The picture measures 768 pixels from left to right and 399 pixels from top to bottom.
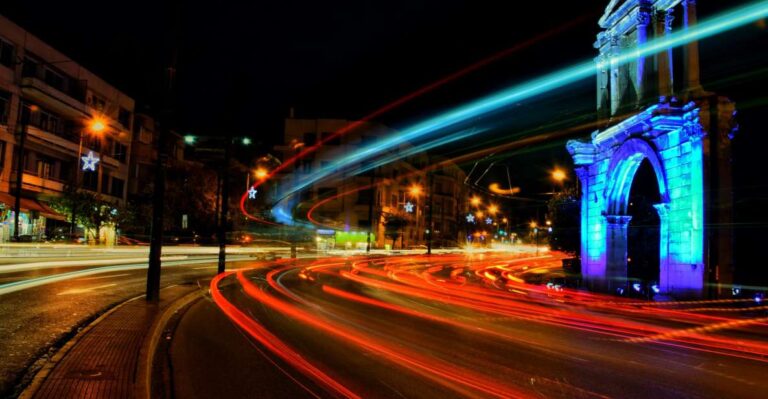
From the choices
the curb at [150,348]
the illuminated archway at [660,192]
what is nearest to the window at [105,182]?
the curb at [150,348]

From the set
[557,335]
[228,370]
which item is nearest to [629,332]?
[557,335]

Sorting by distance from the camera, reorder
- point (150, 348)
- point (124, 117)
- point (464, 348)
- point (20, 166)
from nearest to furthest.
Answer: point (150, 348), point (464, 348), point (20, 166), point (124, 117)

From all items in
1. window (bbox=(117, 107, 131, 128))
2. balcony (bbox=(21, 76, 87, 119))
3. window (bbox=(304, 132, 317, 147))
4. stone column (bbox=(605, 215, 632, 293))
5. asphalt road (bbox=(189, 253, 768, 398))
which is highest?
window (bbox=(304, 132, 317, 147))

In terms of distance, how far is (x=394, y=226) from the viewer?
7394 cm

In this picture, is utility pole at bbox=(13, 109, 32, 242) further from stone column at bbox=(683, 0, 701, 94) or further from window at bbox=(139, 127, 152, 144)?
stone column at bbox=(683, 0, 701, 94)

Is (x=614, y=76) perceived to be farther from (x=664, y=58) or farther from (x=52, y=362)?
(x=52, y=362)

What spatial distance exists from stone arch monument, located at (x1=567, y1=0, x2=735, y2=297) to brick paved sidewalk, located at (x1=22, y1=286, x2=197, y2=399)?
16337mm

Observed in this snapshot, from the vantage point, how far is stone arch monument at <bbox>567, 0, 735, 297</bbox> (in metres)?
17.6

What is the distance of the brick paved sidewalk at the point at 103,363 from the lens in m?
5.70

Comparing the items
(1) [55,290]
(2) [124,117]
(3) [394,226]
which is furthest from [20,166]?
(3) [394,226]

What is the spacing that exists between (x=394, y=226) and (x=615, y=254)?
51.1 meters

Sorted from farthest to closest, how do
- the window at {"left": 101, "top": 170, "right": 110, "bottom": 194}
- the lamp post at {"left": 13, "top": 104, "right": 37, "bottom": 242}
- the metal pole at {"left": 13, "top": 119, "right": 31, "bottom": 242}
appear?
the window at {"left": 101, "top": 170, "right": 110, "bottom": 194} < the lamp post at {"left": 13, "top": 104, "right": 37, "bottom": 242} < the metal pole at {"left": 13, "top": 119, "right": 31, "bottom": 242}

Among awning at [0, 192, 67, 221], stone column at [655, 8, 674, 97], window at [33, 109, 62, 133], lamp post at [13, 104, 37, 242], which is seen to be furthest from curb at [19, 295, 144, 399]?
window at [33, 109, 62, 133]

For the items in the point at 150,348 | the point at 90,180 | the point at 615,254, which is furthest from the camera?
the point at 90,180
